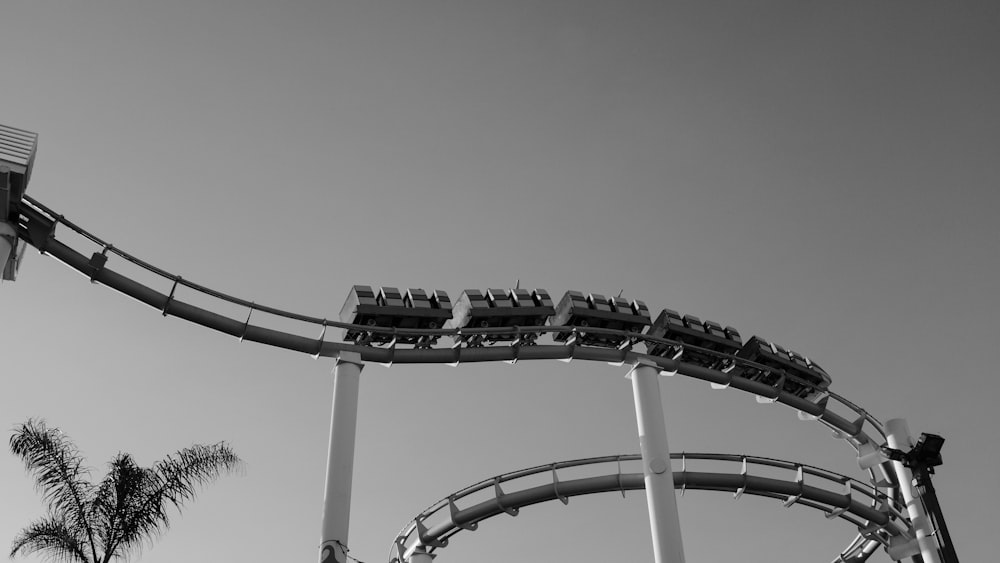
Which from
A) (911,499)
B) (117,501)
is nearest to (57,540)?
(117,501)

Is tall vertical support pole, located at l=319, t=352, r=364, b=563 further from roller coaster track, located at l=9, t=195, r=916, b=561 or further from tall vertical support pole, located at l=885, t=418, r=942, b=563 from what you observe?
tall vertical support pole, located at l=885, t=418, r=942, b=563

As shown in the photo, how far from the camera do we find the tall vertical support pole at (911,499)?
76.1 feet

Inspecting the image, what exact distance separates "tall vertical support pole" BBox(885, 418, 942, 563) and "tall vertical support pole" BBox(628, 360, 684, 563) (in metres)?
7.25

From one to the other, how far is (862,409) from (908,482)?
2.25 meters

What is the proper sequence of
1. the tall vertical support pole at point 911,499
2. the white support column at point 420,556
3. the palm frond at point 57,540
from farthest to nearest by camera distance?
the tall vertical support pole at point 911,499, the white support column at point 420,556, the palm frond at point 57,540

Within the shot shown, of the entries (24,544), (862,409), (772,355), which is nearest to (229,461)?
(24,544)

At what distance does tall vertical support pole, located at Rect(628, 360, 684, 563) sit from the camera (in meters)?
18.1

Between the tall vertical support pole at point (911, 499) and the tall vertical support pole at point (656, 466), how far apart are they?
23.8 ft

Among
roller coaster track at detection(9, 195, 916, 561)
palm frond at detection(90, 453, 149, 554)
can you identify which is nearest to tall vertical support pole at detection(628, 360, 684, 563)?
roller coaster track at detection(9, 195, 916, 561)

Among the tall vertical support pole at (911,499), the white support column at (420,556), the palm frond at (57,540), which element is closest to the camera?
the palm frond at (57,540)

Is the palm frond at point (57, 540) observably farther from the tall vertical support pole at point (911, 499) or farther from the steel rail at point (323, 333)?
the tall vertical support pole at point (911, 499)

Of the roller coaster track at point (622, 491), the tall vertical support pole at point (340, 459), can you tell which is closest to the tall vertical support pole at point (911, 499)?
the roller coaster track at point (622, 491)

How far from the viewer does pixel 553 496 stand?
72.0 ft

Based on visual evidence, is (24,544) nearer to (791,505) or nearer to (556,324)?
(556,324)
